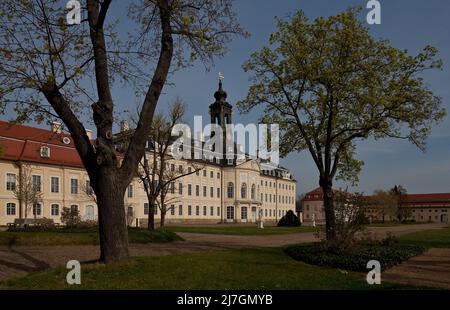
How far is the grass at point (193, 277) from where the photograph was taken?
8609 millimetres

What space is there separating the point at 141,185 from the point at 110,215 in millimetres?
45942

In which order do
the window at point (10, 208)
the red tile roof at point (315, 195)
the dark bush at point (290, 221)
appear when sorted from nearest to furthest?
the window at point (10, 208) < the dark bush at point (290, 221) < the red tile roof at point (315, 195)

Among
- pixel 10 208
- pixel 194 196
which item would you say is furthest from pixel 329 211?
pixel 194 196

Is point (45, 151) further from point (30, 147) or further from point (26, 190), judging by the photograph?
point (26, 190)

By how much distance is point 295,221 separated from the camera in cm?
4791

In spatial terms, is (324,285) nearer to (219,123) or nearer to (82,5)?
(82,5)

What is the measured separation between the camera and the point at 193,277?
9344mm

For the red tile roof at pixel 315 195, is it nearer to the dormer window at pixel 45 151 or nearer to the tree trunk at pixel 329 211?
the dormer window at pixel 45 151

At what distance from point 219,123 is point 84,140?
5798cm

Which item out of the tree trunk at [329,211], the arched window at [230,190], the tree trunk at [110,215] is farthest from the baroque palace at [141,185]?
the tree trunk at [329,211]

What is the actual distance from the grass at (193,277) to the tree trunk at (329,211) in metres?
3.18

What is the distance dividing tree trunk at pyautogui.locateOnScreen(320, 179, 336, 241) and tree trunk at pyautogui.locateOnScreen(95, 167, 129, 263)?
23.6ft

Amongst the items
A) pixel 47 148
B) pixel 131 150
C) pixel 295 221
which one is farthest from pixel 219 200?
pixel 131 150

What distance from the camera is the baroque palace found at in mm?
39312
